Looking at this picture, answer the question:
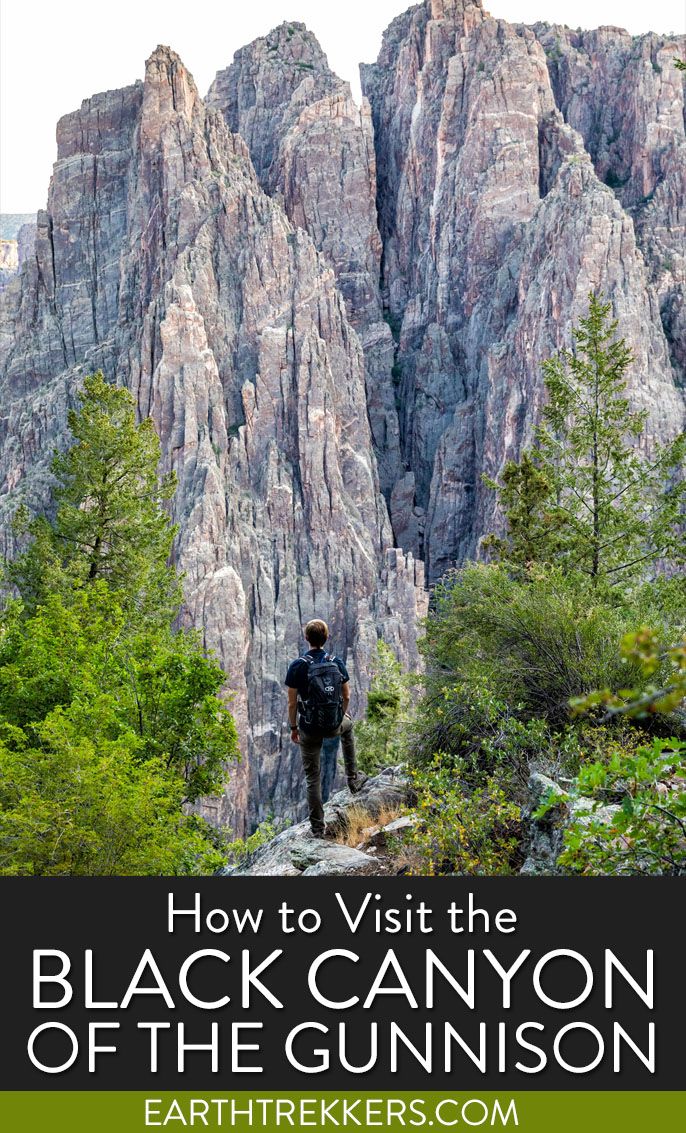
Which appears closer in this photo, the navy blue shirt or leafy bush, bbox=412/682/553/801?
leafy bush, bbox=412/682/553/801

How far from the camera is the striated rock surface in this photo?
3120 inches

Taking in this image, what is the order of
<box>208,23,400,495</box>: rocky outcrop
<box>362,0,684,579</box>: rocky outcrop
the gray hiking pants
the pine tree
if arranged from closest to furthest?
the gray hiking pants → the pine tree → <box>362,0,684,579</box>: rocky outcrop → <box>208,23,400,495</box>: rocky outcrop

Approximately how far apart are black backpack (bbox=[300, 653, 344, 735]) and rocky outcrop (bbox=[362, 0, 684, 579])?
254ft

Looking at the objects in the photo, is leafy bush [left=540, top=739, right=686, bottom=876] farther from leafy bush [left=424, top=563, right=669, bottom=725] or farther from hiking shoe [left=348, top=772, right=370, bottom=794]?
hiking shoe [left=348, top=772, right=370, bottom=794]

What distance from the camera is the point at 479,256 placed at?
9825cm

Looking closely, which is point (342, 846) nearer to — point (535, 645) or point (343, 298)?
point (535, 645)

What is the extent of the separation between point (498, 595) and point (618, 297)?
80130 millimetres

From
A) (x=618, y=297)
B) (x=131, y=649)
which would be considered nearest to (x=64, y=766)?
(x=131, y=649)

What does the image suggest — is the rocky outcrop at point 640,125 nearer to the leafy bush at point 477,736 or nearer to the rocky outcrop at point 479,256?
the rocky outcrop at point 479,256

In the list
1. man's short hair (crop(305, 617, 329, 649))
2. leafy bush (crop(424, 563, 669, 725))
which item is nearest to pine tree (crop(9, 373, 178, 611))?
leafy bush (crop(424, 563, 669, 725))

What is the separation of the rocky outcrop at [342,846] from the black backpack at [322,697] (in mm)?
1275

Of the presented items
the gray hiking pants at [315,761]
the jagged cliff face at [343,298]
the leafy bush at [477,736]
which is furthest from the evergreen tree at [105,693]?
the jagged cliff face at [343,298]

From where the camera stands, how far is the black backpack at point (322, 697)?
352 inches

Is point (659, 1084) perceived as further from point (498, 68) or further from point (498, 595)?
point (498, 68)
